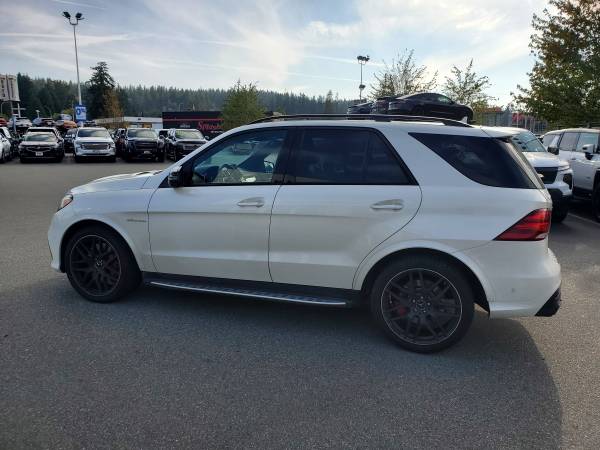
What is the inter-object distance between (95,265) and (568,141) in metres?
11.0

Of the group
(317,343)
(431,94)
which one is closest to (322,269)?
(317,343)

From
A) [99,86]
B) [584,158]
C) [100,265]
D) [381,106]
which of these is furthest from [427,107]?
[99,86]

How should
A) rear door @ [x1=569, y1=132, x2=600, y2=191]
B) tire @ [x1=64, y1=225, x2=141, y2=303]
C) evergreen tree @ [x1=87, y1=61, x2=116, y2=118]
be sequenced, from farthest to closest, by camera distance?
evergreen tree @ [x1=87, y1=61, x2=116, y2=118] → rear door @ [x1=569, y1=132, x2=600, y2=191] → tire @ [x1=64, y1=225, x2=141, y2=303]

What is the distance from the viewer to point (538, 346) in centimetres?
388

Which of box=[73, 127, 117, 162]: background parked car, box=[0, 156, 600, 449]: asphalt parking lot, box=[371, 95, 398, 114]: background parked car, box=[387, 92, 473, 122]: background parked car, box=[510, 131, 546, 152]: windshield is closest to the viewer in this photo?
box=[0, 156, 600, 449]: asphalt parking lot

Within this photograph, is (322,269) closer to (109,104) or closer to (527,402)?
(527,402)

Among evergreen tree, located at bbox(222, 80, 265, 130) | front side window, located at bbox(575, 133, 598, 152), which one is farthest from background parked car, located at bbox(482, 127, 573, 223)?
evergreen tree, located at bbox(222, 80, 265, 130)

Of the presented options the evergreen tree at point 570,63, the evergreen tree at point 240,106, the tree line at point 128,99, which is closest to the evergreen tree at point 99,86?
the tree line at point 128,99

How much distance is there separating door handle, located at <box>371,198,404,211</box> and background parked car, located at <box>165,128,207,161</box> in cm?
2173

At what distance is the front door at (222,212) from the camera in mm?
4023

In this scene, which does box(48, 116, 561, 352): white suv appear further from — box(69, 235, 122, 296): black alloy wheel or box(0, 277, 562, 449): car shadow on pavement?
box(0, 277, 562, 449): car shadow on pavement

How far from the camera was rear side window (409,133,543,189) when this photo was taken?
354 cm

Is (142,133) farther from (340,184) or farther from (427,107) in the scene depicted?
(340,184)

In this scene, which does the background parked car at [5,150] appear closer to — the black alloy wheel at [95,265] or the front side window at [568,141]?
the black alloy wheel at [95,265]
